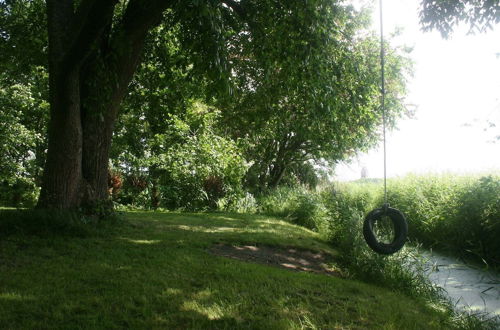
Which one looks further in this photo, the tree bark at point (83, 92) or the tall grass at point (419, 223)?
the tree bark at point (83, 92)

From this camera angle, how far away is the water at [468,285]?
4.90m

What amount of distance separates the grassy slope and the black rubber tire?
55 cm

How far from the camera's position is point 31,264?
3.99m

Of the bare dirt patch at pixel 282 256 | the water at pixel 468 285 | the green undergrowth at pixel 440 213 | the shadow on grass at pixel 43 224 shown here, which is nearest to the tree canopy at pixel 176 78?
the shadow on grass at pixel 43 224

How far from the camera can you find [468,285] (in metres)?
5.67

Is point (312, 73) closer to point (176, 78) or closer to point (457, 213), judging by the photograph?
point (176, 78)

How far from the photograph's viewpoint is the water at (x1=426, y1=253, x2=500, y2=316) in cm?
490

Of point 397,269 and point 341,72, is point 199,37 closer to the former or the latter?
point 341,72

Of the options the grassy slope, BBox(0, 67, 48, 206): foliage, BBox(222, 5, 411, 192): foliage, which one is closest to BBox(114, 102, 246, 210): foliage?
BBox(222, 5, 411, 192): foliage

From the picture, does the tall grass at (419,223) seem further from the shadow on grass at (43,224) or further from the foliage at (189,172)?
the shadow on grass at (43,224)

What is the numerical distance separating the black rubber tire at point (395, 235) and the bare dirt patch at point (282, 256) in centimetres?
107

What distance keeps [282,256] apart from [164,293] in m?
2.91

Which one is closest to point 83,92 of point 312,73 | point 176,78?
point 176,78

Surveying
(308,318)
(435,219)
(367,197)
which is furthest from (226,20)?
(367,197)
